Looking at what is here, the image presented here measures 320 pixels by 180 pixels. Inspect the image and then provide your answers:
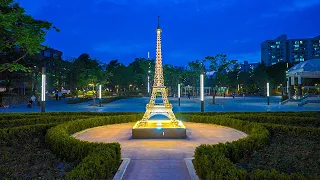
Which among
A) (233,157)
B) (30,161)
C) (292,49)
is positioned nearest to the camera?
(233,157)

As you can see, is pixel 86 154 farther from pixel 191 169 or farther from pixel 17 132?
pixel 17 132

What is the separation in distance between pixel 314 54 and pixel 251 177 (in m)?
180

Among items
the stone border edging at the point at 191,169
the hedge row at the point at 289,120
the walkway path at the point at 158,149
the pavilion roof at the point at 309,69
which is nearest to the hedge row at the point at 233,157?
the stone border edging at the point at 191,169

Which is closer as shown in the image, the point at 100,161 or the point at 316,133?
the point at 100,161

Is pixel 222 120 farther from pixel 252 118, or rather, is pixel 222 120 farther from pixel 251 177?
pixel 251 177

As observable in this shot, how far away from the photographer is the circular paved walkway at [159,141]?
8.95 metres

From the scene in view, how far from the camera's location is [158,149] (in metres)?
9.70

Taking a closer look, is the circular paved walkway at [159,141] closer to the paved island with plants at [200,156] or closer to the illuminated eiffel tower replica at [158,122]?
the illuminated eiffel tower replica at [158,122]

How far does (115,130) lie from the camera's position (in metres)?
14.2

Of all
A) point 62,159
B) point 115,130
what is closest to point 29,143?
point 62,159

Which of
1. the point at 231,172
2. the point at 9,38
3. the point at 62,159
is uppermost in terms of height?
the point at 9,38

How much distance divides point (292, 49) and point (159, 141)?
6761 inches

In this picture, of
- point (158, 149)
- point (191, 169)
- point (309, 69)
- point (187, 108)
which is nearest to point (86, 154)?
point (158, 149)

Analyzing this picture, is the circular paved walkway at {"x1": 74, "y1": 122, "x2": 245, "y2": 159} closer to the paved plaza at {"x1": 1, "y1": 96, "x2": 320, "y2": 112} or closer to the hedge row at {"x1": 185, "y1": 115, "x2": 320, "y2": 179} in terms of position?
the hedge row at {"x1": 185, "y1": 115, "x2": 320, "y2": 179}
